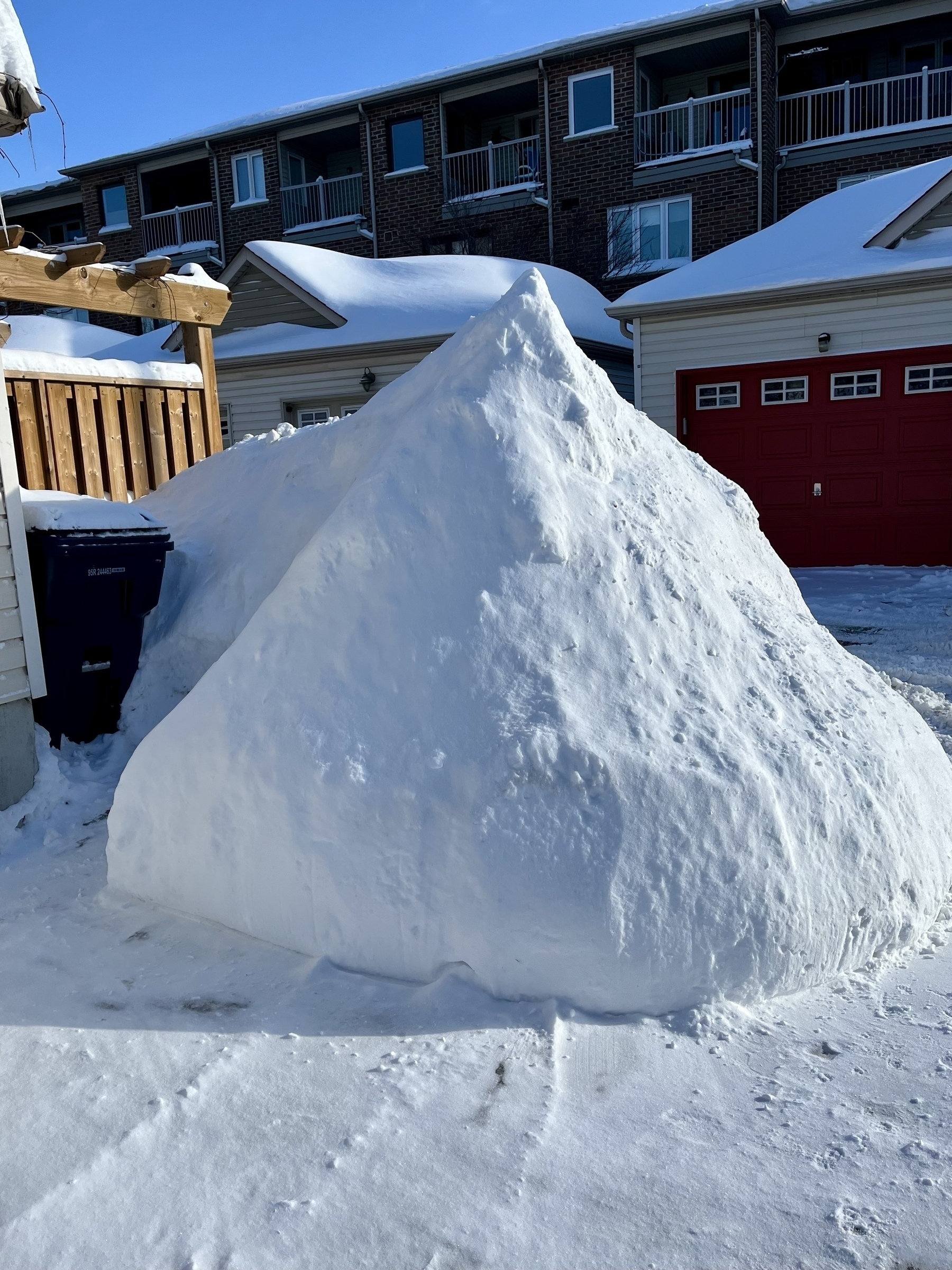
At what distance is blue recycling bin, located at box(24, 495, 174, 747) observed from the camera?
4.11 m

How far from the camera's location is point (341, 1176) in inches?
75.9

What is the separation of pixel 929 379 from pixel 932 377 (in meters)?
0.04

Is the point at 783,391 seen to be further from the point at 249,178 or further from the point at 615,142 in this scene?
the point at 249,178

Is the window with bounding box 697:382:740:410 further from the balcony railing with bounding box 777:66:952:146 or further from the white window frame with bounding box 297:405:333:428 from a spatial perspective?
the balcony railing with bounding box 777:66:952:146

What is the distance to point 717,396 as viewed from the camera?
1201cm

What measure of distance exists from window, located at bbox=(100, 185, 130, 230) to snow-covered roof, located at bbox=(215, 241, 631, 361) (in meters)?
11.2

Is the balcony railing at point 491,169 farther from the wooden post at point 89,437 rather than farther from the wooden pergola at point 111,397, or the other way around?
the wooden post at point 89,437

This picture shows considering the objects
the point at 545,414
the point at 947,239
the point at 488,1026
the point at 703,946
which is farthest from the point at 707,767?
the point at 947,239

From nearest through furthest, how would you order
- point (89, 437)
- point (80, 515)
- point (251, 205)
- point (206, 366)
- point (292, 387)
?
point (80, 515) < point (89, 437) < point (206, 366) < point (292, 387) < point (251, 205)

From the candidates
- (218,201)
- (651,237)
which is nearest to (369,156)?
(218,201)

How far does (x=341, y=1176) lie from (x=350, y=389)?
13542 millimetres

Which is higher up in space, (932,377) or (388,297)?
(388,297)

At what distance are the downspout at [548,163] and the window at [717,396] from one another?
890 cm

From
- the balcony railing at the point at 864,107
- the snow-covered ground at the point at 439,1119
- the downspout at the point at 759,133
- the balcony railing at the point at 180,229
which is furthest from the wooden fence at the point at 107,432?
the balcony railing at the point at 180,229
